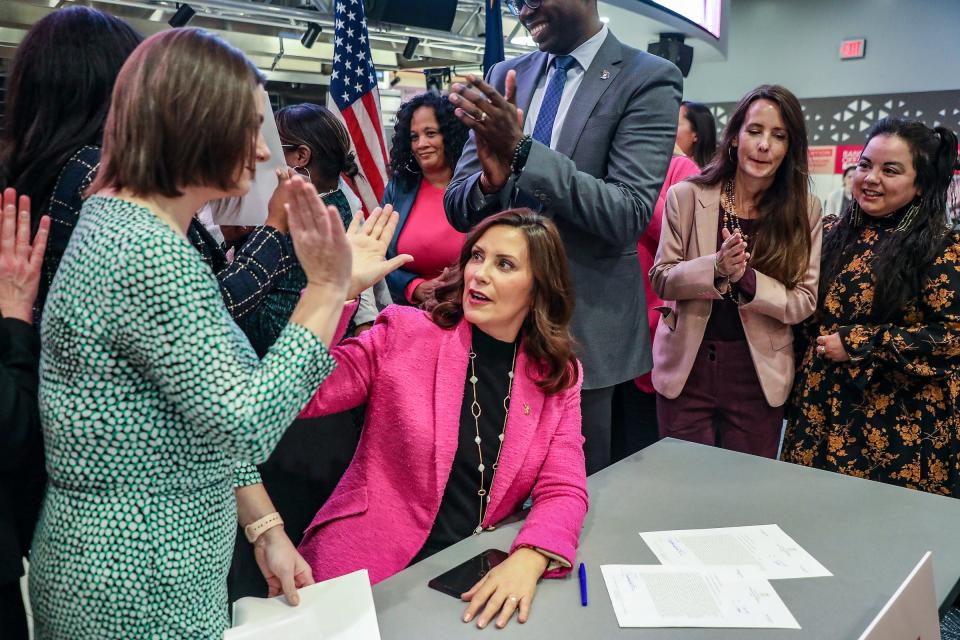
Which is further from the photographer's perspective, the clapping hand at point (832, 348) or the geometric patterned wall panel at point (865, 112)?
the geometric patterned wall panel at point (865, 112)

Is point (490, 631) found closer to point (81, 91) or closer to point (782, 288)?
point (81, 91)

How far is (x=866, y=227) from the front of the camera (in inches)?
99.7

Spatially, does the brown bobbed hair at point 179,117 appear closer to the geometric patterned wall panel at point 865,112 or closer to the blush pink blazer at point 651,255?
the blush pink blazer at point 651,255

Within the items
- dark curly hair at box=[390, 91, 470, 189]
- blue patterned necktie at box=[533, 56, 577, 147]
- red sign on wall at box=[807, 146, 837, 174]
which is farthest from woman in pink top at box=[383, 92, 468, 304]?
red sign on wall at box=[807, 146, 837, 174]

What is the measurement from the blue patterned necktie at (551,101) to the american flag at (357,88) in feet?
6.39

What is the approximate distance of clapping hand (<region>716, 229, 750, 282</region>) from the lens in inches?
87.8

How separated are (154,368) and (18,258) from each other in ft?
1.46

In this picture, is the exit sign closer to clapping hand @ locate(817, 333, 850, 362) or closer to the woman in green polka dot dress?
clapping hand @ locate(817, 333, 850, 362)

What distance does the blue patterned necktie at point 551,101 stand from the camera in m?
2.04

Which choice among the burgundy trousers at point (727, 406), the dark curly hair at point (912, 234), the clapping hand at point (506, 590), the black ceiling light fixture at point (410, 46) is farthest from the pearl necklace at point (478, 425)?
the black ceiling light fixture at point (410, 46)

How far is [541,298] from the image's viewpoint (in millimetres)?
1774

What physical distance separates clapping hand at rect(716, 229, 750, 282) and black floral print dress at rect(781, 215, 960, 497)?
42cm

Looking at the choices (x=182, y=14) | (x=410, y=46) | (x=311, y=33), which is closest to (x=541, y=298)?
(x=182, y=14)

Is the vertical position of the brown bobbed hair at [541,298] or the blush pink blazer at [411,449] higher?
the brown bobbed hair at [541,298]
